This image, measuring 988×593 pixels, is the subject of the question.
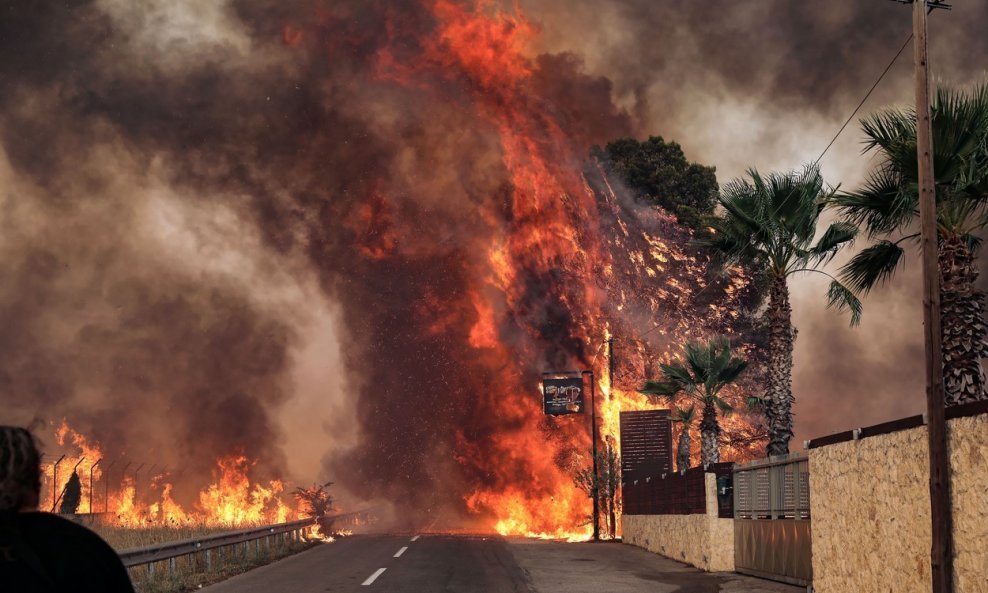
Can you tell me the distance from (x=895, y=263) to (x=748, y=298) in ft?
193

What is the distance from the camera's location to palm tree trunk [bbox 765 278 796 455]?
85.1 feet

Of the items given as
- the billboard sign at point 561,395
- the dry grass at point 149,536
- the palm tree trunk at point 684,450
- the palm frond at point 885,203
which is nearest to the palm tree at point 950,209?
the palm frond at point 885,203

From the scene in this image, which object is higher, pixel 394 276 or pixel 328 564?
pixel 394 276

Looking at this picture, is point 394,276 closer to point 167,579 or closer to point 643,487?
point 643,487

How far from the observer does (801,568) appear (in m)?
18.3

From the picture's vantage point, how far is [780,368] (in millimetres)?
26062

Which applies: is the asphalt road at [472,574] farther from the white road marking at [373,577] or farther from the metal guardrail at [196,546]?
the metal guardrail at [196,546]

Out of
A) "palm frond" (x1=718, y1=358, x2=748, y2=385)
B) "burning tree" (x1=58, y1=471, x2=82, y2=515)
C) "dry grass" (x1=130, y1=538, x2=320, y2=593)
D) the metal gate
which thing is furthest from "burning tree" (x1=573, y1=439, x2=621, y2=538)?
"burning tree" (x1=58, y1=471, x2=82, y2=515)

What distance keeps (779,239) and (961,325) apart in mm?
11210

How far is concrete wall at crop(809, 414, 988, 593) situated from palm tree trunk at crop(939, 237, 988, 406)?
1716mm

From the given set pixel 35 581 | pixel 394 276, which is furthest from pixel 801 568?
pixel 394 276

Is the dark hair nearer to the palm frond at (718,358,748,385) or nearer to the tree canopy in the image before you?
the palm frond at (718,358,748,385)

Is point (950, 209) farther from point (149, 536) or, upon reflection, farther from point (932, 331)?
point (149, 536)

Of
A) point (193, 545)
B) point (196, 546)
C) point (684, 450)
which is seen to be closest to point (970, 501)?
point (193, 545)
